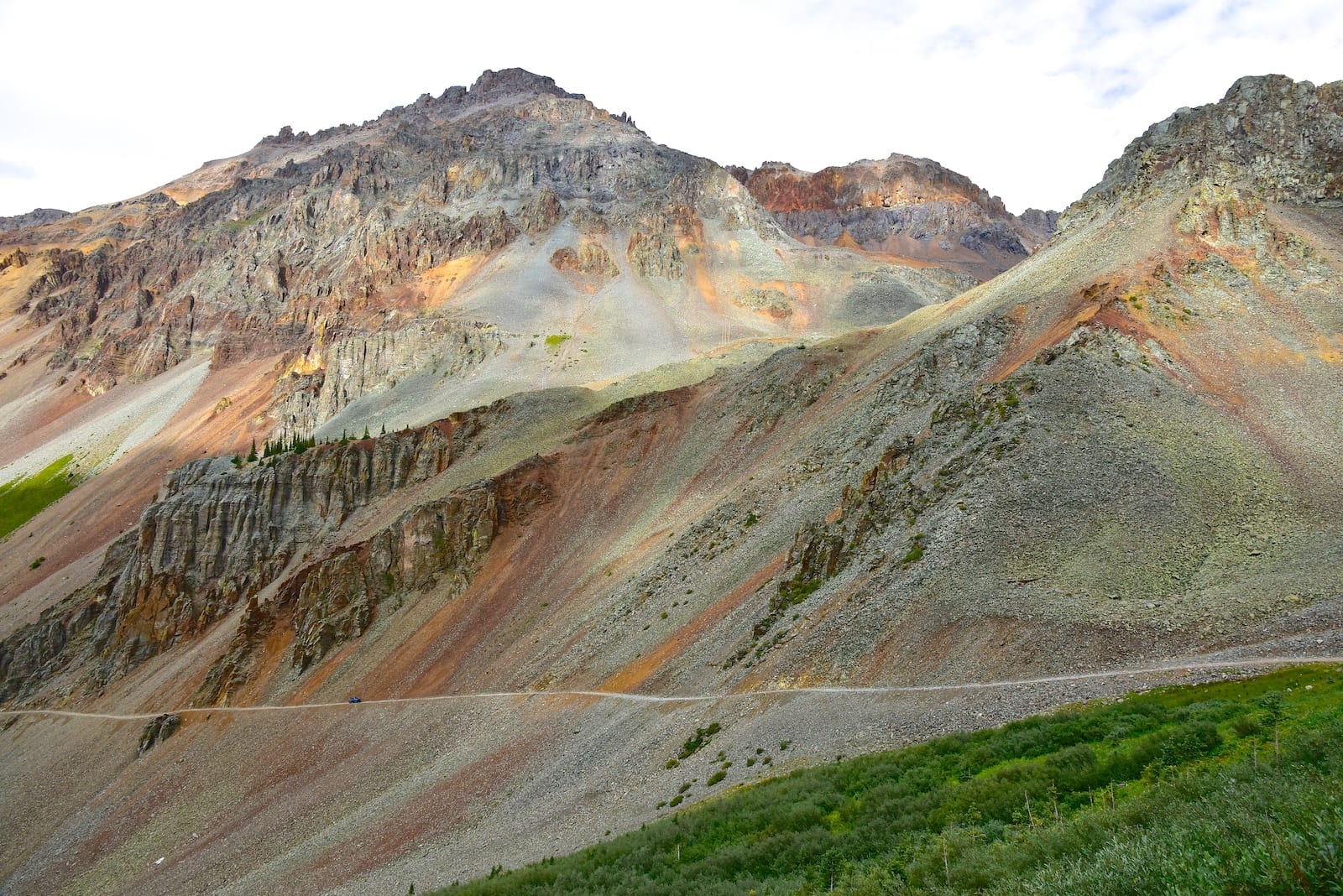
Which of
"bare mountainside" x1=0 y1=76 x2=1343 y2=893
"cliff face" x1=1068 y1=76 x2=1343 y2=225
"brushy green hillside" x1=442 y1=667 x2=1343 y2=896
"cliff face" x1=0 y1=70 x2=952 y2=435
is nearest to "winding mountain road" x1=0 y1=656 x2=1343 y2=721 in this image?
"bare mountainside" x1=0 y1=76 x2=1343 y2=893

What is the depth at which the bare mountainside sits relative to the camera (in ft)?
104

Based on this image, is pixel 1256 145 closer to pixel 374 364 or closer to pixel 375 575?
pixel 375 575

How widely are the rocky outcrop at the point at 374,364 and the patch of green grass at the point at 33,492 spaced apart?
34884mm

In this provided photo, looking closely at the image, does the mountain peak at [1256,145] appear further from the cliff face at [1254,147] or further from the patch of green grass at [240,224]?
the patch of green grass at [240,224]

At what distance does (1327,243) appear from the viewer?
53969 mm

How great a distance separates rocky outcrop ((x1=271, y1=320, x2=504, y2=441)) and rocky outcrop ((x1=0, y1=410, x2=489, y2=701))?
24.9 meters

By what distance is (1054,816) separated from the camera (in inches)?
677

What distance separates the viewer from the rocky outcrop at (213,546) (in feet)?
262

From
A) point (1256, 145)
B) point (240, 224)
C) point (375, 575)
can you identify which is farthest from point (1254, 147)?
point (240, 224)

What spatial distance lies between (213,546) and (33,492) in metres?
61.7

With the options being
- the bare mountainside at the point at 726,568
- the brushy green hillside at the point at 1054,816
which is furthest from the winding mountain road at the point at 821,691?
the brushy green hillside at the point at 1054,816

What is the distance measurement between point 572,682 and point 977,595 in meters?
23.1

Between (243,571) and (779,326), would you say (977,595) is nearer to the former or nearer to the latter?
(243,571)

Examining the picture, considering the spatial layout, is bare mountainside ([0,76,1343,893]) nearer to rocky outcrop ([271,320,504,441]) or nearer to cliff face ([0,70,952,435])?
rocky outcrop ([271,320,504,441])
